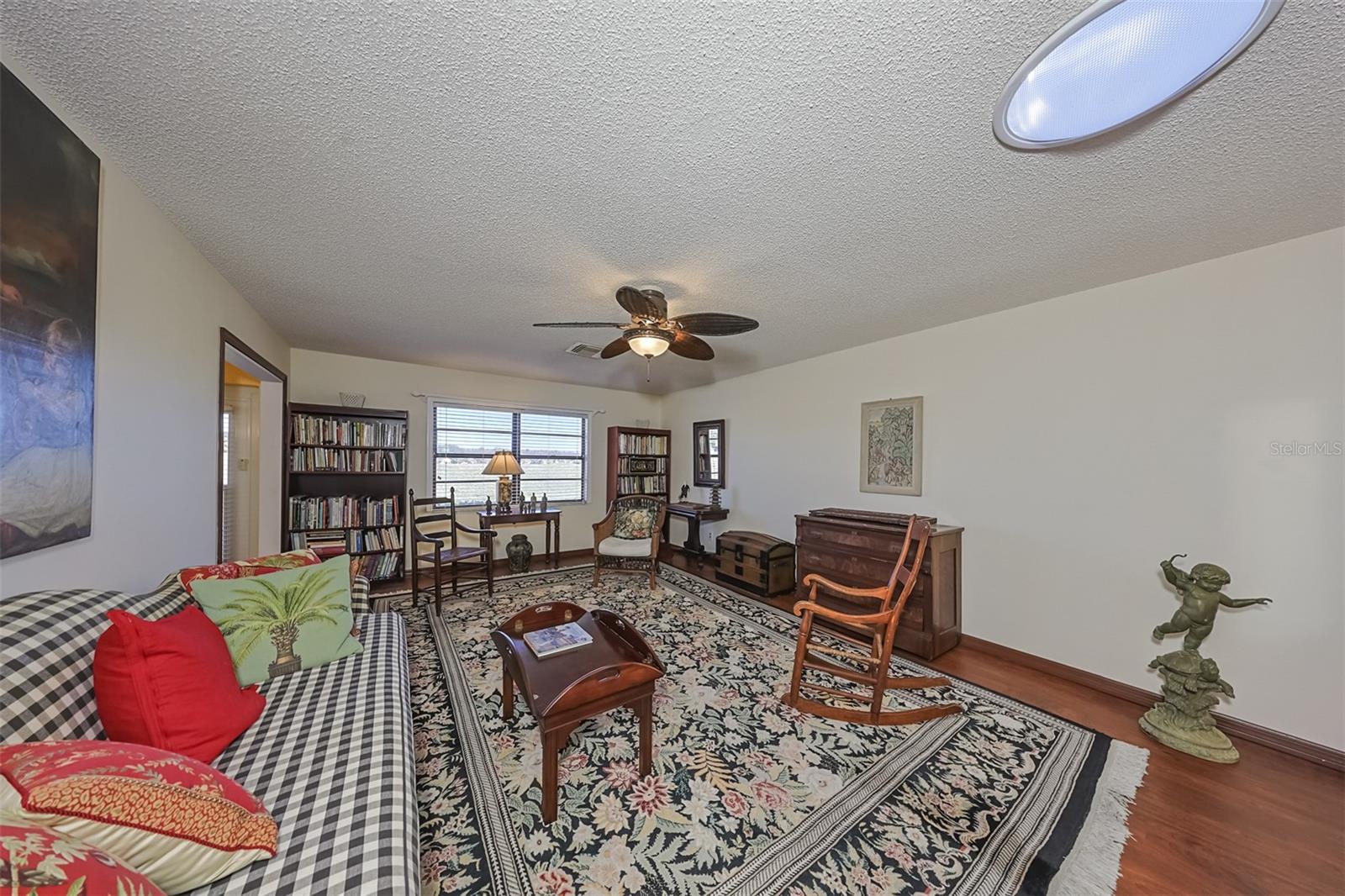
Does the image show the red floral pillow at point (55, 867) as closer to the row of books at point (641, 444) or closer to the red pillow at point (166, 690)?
the red pillow at point (166, 690)

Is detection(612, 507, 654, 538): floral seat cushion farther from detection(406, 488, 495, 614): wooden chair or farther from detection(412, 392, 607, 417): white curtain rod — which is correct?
detection(412, 392, 607, 417): white curtain rod

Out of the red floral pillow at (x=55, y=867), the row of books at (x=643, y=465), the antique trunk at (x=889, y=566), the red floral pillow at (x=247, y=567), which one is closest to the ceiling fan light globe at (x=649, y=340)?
the antique trunk at (x=889, y=566)

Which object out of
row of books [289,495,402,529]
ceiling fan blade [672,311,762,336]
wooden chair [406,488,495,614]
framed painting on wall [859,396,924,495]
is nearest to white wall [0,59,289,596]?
wooden chair [406,488,495,614]

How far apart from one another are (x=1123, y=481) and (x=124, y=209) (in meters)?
4.60

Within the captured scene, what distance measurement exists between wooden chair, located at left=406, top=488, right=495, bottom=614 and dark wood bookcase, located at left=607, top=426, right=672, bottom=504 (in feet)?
5.63

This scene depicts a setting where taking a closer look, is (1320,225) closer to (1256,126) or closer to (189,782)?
(1256,126)

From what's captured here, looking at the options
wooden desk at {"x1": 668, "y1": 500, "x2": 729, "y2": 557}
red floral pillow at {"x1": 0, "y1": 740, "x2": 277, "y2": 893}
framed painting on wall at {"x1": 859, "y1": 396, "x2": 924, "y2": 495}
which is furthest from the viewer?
wooden desk at {"x1": 668, "y1": 500, "x2": 729, "y2": 557}

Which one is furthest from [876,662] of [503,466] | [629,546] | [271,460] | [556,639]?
[271,460]

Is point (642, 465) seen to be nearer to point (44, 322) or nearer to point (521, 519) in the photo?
point (521, 519)

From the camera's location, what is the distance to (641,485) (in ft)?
18.9

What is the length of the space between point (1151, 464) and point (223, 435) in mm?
5416

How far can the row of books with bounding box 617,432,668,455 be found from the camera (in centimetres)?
555

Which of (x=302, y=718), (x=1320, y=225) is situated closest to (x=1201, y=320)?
(x=1320, y=225)

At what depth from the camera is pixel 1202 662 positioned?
194 cm
